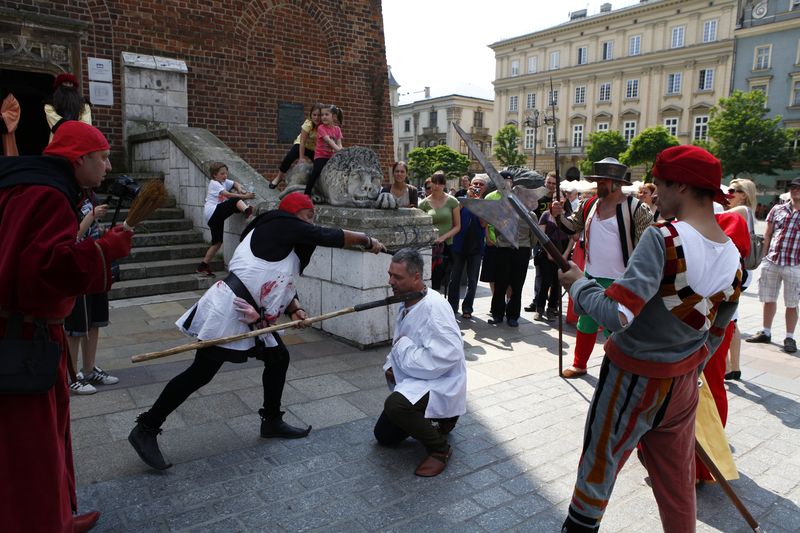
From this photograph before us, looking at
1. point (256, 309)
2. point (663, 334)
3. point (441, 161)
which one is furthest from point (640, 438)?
point (441, 161)

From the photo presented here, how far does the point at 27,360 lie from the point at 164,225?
24.2 ft

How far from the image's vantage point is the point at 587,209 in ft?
17.5

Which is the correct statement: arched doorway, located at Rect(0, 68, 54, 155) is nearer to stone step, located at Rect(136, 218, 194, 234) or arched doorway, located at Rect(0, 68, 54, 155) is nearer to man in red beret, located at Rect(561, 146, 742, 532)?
stone step, located at Rect(136, 218, 194, 234)

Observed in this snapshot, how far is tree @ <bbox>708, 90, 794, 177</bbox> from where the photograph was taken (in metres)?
39.8

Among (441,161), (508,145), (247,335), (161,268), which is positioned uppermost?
(508,145)

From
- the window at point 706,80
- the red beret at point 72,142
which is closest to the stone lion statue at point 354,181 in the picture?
the red beret at point 72,142

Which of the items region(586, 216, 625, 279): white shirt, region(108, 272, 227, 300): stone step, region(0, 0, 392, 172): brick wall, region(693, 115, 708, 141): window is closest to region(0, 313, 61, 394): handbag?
region(586, 216, 625, 279): white shirt

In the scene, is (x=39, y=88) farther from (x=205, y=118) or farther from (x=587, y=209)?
(x=587, y=209)

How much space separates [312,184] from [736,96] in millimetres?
43953

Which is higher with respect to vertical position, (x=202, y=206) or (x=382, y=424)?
(x=202, y=206)

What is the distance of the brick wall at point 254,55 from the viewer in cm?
1045

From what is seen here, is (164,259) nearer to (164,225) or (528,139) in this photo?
(164,225)

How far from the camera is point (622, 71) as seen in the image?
58281 millimetres

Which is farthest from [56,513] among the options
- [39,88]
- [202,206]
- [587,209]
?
[39,88]
